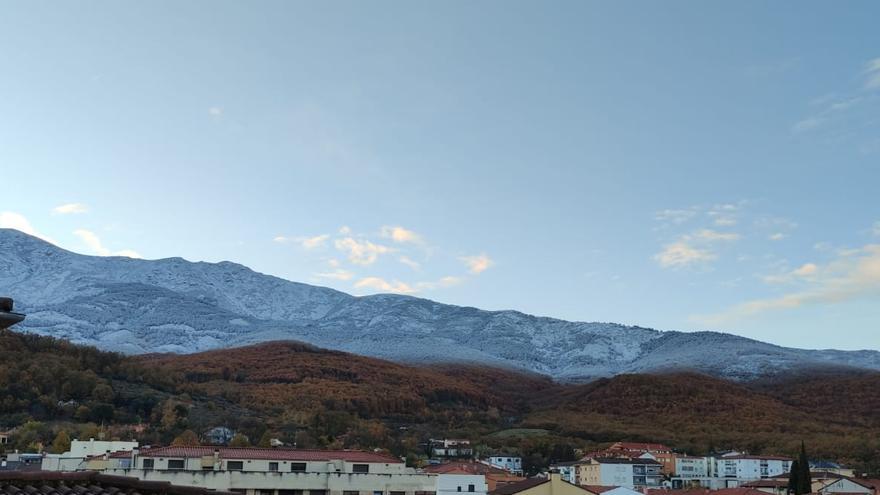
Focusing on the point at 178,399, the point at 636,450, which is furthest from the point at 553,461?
the point at 178,399

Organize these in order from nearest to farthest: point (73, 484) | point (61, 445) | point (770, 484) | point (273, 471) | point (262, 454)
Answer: point (73, 484)
point (273, 471)
point (262, 454)
point (61, 445)
point (770, 484)

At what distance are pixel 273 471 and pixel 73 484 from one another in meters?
34.1

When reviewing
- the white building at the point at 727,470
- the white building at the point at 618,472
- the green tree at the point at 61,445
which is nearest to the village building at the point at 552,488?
the green tree at the point at 61,445

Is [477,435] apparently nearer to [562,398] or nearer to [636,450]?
[636,450]

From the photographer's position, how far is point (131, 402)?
111562 millimetres

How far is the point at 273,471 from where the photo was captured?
41.2 m

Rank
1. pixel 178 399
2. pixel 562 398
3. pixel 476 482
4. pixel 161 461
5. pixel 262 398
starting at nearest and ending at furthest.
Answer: pixel 161 461 → pixel 476 482 → pixel 178 399 → pixel 262 398 → pixel 562 398

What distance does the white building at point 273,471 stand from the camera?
39281mm

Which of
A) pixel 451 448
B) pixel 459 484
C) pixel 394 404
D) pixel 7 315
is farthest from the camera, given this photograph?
pixel 394 404

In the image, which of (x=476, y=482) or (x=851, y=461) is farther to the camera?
(x=851, y=461)

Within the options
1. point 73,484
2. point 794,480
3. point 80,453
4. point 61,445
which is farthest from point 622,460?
point 73,484

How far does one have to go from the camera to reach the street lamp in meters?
6.33

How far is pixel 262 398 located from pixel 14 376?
114ft

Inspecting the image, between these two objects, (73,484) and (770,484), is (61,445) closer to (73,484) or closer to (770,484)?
(770,484)
